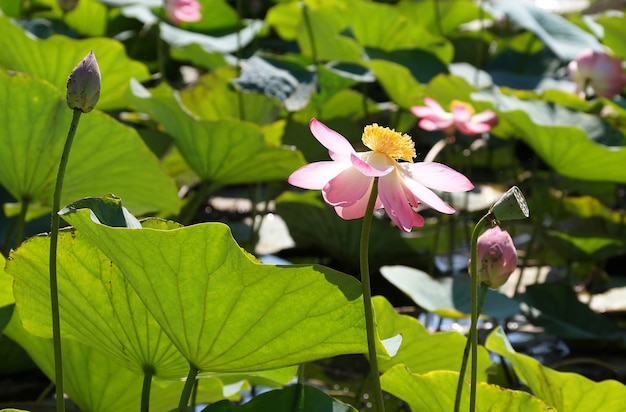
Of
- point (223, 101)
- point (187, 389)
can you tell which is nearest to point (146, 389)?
point (187, 389)

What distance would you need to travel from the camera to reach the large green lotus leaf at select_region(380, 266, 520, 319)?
1508 mm

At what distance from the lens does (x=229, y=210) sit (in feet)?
7.61

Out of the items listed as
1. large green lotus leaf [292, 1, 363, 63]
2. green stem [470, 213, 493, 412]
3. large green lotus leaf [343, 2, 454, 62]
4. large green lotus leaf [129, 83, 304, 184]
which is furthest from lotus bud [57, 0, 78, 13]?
green stem [470, 213, 493, 412]

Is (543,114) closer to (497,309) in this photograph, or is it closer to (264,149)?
(497,309)

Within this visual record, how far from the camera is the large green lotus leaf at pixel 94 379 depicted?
1.05 m

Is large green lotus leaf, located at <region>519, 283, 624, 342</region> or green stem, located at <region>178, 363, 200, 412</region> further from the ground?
green stem, located at <region>178, 363, 200, 412</region>

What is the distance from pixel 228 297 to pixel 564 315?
1.10 meters

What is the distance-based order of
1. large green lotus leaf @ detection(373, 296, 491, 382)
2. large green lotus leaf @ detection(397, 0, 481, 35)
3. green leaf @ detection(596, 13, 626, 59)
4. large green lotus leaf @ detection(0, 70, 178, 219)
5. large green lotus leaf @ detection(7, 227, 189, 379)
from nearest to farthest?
large green lotus leaf @ detection(7, 227, 189, 379) < large green lotus leaf @ detection(373, 296, 491, 382) < large green lotus leaf @ detection(0, 70, 178, 219) < green leaf @ detection(596, 13, 626, 59) < large green lotus leaf @ detection(397, 0, 481, 35)

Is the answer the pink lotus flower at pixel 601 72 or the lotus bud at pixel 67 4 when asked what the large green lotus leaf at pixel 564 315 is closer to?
the pink lotus flower at pixel 601 72

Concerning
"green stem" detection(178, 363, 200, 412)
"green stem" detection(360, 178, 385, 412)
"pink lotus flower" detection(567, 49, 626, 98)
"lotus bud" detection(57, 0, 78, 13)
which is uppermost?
"green stem" detection(360, 178, 385, 412)

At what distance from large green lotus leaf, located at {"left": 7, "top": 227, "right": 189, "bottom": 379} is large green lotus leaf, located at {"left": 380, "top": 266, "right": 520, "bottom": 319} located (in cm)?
65

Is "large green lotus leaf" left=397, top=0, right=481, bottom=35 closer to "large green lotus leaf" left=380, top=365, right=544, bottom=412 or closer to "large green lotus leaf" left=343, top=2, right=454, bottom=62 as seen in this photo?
"large green lotus leaf" left=343, top=2, right=454, bottom=62

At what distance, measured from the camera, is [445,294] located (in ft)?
5.18

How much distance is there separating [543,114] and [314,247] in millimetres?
553
